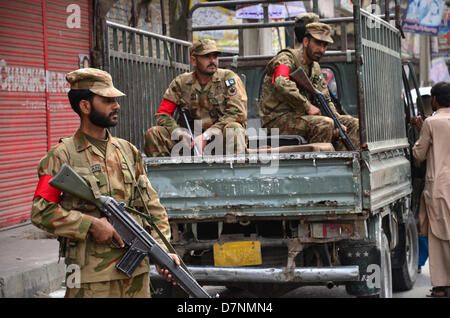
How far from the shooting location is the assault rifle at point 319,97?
674 cm

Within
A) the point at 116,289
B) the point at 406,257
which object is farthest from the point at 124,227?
the point at 406,257

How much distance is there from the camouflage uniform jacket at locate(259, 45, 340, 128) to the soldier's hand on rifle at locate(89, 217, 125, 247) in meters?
3.34

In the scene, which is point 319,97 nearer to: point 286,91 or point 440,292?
point 286,91

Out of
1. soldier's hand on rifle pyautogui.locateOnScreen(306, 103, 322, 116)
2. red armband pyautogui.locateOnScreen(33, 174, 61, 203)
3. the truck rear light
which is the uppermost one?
soldier's hand on rifle pyautogui.locateOnScreen(306, 103, 322, 116)

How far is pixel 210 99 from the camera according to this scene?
685 centimetres

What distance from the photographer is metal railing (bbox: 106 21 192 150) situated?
266 inches

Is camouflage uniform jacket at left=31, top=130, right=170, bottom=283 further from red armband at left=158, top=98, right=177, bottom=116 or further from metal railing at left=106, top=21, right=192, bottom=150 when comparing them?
red armband at left=158, top=98, right=177, bottom=116

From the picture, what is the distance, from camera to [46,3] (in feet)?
34.9

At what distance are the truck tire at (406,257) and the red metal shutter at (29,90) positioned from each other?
4.67m

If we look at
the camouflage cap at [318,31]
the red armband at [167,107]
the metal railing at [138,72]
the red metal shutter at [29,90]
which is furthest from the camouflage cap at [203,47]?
the red metal shutter at [29,90]

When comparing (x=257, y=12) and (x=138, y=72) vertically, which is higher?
(x=257, y=12)

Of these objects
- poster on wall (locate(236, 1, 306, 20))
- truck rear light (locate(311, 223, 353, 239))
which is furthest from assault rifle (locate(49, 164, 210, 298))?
poster on wall (locate(236, 1, 306, 20))

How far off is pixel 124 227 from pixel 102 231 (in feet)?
0.37
